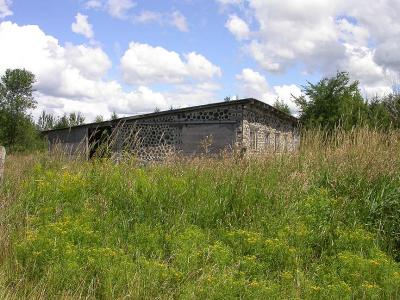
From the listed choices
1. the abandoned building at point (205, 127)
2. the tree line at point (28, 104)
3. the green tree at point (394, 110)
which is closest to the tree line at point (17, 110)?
the tree line at point (28, 104)

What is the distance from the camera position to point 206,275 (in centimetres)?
440

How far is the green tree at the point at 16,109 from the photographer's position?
37.4 meters

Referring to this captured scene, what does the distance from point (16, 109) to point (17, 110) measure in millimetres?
132

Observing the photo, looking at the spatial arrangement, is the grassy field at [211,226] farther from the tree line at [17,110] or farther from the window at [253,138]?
the tree line at [17,110]

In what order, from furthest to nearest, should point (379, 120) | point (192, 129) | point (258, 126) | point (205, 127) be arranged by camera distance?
point (258, 126), point (192, 129), point (205, 127), point (379, 120)

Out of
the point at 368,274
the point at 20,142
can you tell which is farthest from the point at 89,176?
the point at 20,142

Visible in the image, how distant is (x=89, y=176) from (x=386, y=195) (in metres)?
4.32

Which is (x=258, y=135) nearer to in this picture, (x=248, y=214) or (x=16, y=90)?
(x=248, y=214)

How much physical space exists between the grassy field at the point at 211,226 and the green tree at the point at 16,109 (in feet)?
102

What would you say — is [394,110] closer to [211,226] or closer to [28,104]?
[211,226]

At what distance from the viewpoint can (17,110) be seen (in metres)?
38.5

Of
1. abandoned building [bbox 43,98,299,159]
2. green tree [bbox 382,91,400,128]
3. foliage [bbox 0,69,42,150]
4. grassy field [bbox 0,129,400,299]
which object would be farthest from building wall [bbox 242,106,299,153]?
foliage [bbox 0,69,42,150]

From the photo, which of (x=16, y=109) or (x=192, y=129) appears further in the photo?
(x=16, y=109)

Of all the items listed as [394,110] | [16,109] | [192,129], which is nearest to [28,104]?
[16,109]
